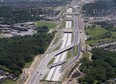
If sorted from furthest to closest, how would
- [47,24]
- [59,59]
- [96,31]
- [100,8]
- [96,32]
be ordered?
[100,8] < [47,24] < [96,31] < [96,32] < [59,59]

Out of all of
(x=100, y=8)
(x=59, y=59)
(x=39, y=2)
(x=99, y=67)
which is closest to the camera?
(x=99, y=67)

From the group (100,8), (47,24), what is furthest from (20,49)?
(100,8)

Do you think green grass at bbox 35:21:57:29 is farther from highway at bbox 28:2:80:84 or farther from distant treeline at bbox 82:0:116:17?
distant treeline at bbox 82:0:116:17

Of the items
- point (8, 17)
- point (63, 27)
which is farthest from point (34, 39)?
point (8, 17)

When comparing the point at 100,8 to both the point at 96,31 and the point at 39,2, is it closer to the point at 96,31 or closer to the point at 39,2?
the point at 39,2

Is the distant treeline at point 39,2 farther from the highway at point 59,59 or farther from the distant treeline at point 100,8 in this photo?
the highway at point 59,59

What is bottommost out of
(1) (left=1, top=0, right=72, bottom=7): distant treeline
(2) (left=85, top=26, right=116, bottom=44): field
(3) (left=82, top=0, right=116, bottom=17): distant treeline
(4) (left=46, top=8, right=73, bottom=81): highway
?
(4) (left=46, top=8, right=73, bottom=81): highway

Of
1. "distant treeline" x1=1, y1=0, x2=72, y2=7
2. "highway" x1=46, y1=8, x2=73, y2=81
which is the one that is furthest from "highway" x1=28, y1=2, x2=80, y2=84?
"distant treeline" x1=1, y1=0, x2=72, y2=7

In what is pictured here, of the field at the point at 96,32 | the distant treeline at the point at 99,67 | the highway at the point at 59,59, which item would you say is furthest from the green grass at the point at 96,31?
the distant treeline at the point at 99,67
